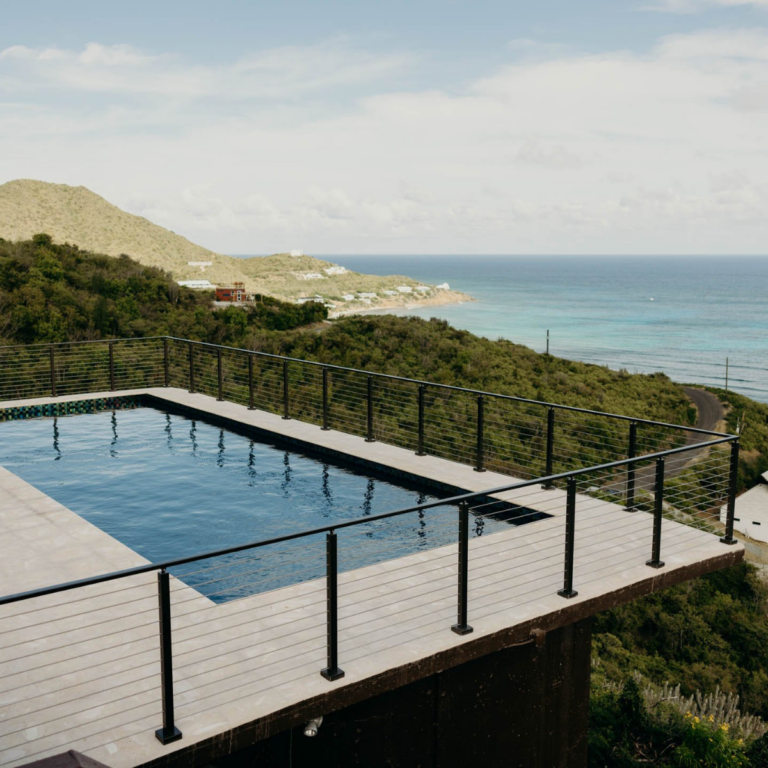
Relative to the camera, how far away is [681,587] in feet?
77.8

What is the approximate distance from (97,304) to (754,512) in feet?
90.5

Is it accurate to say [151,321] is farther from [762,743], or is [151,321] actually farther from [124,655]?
[124,655]

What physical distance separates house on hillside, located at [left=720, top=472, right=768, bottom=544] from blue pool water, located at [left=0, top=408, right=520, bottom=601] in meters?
25.9

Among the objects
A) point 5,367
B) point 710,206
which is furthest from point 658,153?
point 5,367

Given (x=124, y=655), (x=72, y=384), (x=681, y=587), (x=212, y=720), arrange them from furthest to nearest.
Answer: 1. (x=681, y=587)
2. (x=72, y=384)
3. (x=124, y=655)
4. (x=212, y=720)

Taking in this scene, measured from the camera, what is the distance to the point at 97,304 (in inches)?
1002

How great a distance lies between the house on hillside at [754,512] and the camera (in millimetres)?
30656

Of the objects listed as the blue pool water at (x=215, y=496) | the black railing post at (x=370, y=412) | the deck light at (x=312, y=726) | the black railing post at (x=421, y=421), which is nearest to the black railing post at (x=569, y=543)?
the blue pool water at (x=215, y=496)

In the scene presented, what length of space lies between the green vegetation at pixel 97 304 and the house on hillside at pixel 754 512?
2015 cm

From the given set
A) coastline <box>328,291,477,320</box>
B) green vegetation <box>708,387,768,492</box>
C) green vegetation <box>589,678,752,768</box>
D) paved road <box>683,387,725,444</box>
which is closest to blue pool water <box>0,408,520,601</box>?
green vegetation <box>589,678,752,768</box>

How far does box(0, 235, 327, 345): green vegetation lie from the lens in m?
23.8

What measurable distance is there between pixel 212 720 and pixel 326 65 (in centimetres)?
2576

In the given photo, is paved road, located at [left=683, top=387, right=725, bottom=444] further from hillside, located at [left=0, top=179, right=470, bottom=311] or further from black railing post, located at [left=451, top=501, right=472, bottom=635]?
black railing post, located at [left=451, top=501, right=472, bottom=635]

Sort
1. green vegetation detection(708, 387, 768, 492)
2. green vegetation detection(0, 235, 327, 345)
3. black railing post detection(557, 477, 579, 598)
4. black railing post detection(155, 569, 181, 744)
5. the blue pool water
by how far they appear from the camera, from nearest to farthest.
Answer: black railing post detection(155, 569, 181, 744)
black railing post detection(557, 477, 579, 598)
the blue pool water
green vegetation detection(0, 235, 327, 345)
green vegetation detection(708, 387, 768, 492)
